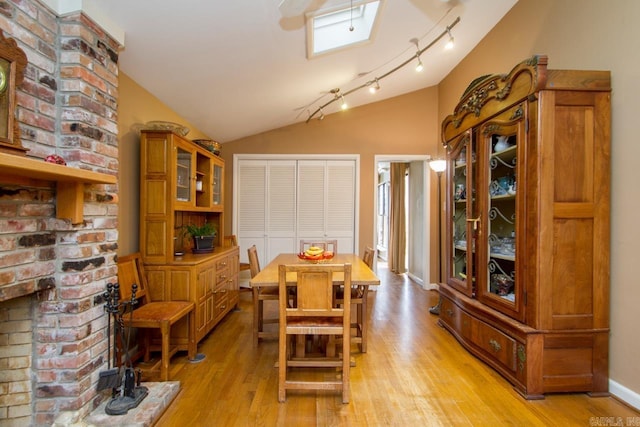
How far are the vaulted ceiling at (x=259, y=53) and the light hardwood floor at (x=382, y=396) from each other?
2.46 metres

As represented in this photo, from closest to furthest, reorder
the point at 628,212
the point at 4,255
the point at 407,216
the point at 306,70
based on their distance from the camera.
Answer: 1. the point at 4,255
2. the point at 628,212
3. the point at 306,70
4. the point at 407,216

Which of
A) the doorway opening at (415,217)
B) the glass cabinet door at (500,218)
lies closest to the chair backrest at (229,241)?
the doorway opening at (415,217)

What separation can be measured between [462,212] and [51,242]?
325cm

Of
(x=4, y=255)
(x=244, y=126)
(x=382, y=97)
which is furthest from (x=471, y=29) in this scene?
(x=4, y=255)

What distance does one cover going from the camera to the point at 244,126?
436 cm

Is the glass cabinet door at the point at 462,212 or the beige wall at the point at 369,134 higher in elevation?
the beige wall at the point at 369,134

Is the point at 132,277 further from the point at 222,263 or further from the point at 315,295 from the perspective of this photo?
the point at 315,295

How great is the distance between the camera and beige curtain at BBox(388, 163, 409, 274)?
6.32 m

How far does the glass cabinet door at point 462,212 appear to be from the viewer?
2.73 metres

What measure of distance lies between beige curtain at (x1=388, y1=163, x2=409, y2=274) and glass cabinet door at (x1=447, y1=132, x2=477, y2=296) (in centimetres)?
304

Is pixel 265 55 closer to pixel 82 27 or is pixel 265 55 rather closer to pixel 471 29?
pixel 82 27

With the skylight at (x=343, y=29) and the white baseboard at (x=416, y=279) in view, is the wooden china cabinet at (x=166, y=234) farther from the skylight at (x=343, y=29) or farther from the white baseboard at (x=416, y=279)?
the white baseboard at (x=416, y=279)

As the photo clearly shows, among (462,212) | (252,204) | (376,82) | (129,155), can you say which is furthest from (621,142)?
(252,204)

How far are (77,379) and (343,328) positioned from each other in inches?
59.8
